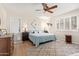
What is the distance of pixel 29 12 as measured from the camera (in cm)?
273

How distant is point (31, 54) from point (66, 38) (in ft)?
3.10

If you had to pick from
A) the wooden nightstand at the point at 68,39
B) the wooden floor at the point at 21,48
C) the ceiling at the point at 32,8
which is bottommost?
the wooden floor at the point at 21,48

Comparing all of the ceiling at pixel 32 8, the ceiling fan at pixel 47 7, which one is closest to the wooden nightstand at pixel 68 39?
the ceiling at pixel 32 8

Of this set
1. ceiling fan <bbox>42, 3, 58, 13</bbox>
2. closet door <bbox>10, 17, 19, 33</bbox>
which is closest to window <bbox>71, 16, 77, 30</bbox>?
ceiling fan <bbox>42, 3, 58, 13</bbox>

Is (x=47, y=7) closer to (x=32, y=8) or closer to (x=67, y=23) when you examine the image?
(x=32, y=8)

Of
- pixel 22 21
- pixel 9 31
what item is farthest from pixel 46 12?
pixel 9 31

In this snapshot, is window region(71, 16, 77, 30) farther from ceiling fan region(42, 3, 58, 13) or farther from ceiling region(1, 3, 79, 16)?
ceiling fan region(42, 3, 58, 13)

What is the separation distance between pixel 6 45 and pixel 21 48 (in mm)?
386

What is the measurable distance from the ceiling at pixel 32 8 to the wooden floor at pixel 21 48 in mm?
770

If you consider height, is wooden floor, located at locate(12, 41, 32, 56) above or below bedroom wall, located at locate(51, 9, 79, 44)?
below

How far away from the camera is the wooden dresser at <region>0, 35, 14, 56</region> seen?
2.62 m

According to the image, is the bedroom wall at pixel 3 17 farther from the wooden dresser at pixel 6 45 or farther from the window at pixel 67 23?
the window at pixel 67 23

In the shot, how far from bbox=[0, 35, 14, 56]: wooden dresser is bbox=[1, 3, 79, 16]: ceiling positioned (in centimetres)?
65

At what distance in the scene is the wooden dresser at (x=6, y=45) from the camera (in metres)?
2.62
